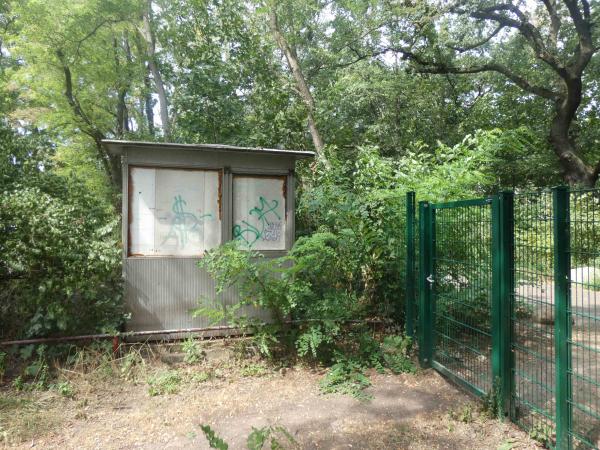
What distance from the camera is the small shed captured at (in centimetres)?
507

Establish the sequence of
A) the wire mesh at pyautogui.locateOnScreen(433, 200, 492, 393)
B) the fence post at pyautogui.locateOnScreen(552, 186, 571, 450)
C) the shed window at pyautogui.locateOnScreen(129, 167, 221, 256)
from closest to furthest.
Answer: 1. the fence post at pyautogui.locateOnScreen(552, 186, 571, 450)
2. the wire mesh at pyautogui.locateOnScreen(433, 200, 492, 393)
3. the shed window at pyautogui.locateOnScreen(129, 167, 221, 256)

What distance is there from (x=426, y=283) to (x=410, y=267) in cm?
43

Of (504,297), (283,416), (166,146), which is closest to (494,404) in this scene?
(504,297)

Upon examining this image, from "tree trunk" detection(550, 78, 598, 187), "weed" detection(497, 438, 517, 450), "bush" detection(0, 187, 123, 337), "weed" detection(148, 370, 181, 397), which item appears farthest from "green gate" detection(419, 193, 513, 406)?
"tree trunk" detection(550, 78, 598, 187)

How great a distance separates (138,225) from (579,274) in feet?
15.1

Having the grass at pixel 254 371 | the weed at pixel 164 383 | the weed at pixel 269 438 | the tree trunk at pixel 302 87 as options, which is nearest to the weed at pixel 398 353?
the grass at pixel 254 371

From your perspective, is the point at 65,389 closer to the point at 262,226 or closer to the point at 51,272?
the point at 51,272

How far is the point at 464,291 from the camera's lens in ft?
13.8

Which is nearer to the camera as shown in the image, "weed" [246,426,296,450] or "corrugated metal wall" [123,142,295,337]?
"weed" [246,426,296,450]

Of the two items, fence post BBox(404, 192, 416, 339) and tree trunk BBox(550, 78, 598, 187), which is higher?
tree trunk BBox(550, 78, 598, 187)

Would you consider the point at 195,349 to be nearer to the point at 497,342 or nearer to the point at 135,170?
the point at 135,170

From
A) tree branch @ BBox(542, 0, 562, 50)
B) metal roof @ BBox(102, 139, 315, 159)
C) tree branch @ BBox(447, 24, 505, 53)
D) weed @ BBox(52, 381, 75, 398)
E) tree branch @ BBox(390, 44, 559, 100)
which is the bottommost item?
weed @ BBox(52, 381, 75, 398)

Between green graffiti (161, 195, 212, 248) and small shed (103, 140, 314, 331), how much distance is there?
0.01 meters

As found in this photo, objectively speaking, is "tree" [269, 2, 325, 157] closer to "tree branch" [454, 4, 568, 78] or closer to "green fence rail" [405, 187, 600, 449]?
"tree branch" [454, 4, 568, 78]
